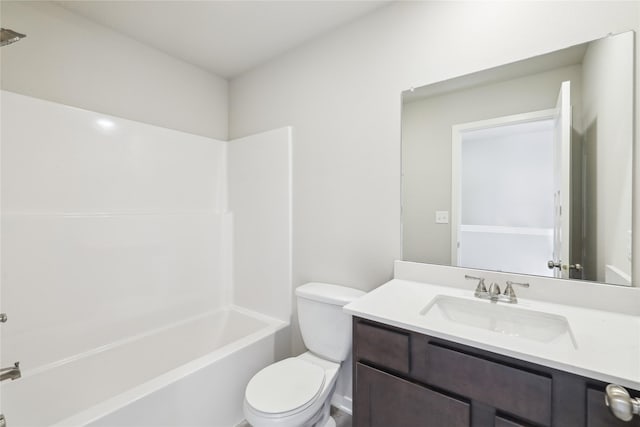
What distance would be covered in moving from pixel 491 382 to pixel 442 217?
2.80 feet

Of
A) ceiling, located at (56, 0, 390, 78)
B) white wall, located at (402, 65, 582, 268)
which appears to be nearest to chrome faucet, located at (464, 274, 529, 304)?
white wall, located at (402, 65, 582, 268)

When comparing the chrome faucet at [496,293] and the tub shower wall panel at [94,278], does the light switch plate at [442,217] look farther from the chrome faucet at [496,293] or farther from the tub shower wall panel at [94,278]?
the tub shower wall panel at [94,278]

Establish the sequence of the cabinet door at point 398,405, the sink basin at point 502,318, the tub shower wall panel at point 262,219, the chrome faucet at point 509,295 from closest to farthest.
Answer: the cabinet door at point 398,405 → the sink basin at point 502,318 → the chrome faucet at point 509,295 → the tub shower wall panel at point 262,219

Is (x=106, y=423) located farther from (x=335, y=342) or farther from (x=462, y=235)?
(x=462, y=235)

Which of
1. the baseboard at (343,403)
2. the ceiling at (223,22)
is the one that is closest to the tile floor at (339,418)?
the baseboard at (343,403)

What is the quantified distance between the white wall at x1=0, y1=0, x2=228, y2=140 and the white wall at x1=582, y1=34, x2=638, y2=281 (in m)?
2.58

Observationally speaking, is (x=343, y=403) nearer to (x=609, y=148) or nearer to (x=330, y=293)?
(x=330, y=293)

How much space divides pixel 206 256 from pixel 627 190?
8.54ft

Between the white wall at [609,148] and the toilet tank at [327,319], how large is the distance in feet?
3.80

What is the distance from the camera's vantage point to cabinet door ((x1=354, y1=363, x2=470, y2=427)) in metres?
0.96

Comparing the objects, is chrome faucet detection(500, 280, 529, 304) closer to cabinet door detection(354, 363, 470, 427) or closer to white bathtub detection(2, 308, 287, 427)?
cabinet door detection(354, 363, 470, 427)

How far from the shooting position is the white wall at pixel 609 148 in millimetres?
1128

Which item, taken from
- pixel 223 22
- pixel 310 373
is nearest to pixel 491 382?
pixel 310 373

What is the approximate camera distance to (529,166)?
1298 millimetres
